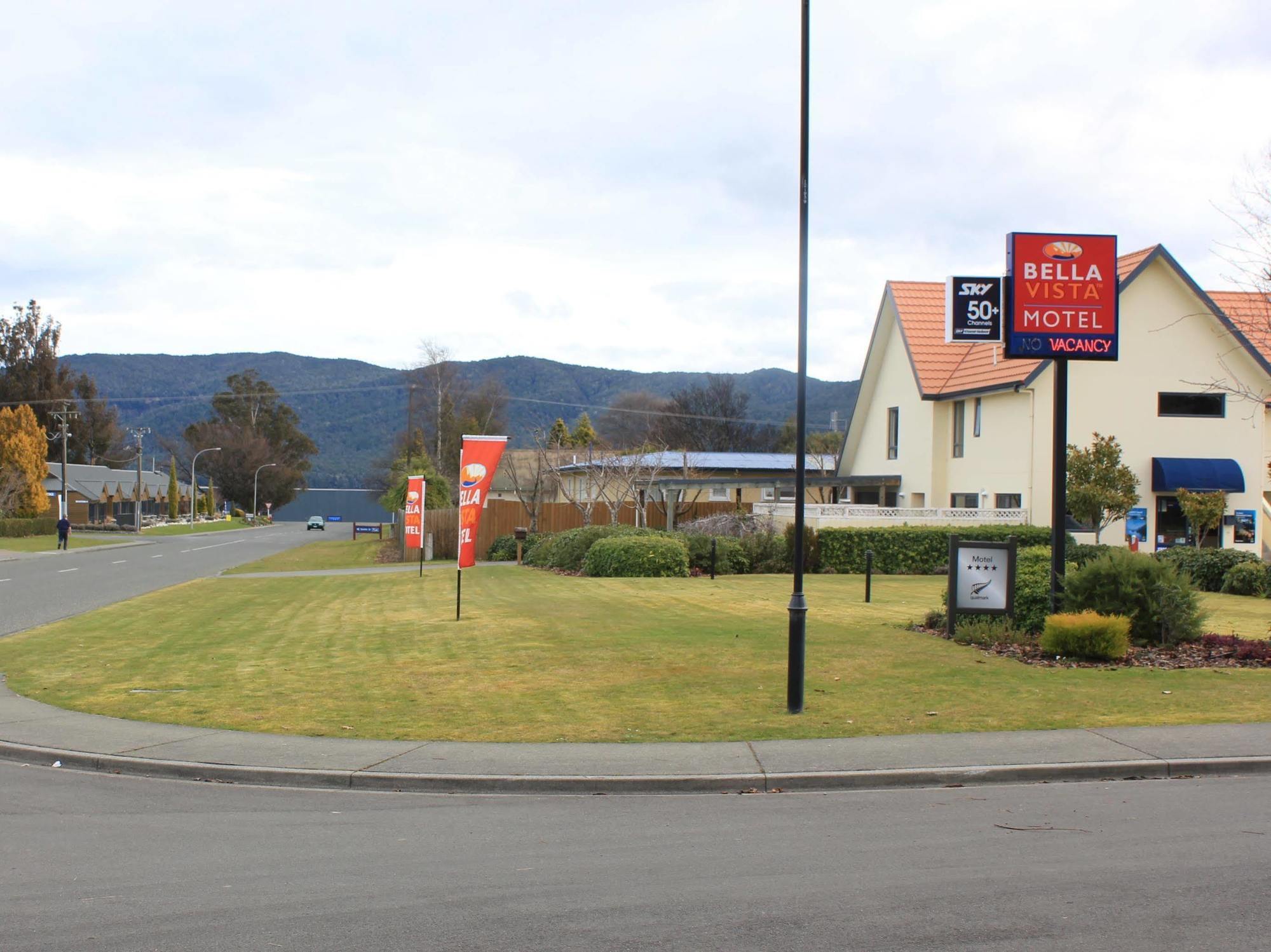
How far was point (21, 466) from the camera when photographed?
67875 mm

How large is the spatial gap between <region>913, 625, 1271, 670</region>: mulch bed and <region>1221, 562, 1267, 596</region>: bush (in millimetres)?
11970

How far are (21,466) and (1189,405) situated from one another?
63.6 meters

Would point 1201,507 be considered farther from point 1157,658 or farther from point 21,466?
point 21,466

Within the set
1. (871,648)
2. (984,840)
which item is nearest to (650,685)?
(871,648)

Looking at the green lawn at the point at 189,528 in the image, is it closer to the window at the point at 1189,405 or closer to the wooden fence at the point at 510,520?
the wooden fence at the point at 510,520

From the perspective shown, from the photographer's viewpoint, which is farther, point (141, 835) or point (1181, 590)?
point (1181, 590)

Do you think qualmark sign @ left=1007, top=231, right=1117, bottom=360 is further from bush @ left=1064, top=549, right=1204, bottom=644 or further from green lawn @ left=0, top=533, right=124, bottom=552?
green lawn @ left=0, top=533, right=124, bottom=552

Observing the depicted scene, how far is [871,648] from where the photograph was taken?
14.8m

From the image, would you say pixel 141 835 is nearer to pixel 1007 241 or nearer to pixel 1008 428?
pixel 1007 241

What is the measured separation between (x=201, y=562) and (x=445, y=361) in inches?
1276

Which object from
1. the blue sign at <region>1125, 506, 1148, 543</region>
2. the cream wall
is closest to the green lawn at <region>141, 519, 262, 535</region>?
the cream wall

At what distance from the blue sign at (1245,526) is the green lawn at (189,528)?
66.6 metres

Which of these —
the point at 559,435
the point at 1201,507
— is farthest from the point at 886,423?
the point at 559,435

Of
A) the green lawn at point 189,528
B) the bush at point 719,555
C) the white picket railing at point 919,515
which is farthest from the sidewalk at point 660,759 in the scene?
the green lawn at point 189,528
